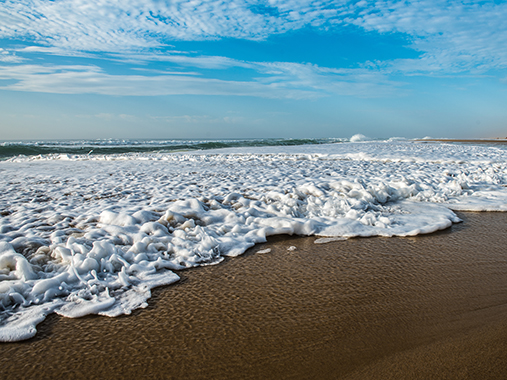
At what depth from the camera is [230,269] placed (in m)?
2.82

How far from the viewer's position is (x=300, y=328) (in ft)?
6.28

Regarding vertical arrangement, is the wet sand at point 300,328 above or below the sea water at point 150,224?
below

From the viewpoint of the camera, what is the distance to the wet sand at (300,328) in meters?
1.59

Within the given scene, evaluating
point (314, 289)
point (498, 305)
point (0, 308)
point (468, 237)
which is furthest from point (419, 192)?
point (0, 308)

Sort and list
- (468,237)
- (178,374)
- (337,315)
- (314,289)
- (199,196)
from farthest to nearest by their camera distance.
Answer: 1. (199,196)
2. (468,237)
3. (314,289)
4. (337,315)
5. (178,374)

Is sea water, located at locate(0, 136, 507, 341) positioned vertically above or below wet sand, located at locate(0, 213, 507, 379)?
above

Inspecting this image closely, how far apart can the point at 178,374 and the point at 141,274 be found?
1281 mm

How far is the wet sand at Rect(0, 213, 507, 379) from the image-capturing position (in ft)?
5.21

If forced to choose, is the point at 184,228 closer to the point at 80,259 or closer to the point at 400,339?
the point at 80,259

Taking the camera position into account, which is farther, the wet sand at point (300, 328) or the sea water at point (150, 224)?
the sea water at point (150, 224)

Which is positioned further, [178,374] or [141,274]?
[141,274]

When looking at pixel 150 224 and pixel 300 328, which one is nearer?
pixel 300 328

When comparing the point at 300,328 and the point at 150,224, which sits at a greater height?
the point at 150,224

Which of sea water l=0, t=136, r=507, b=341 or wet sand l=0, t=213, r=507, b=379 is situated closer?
wet sand l=0, t=213, r=507, b=379
